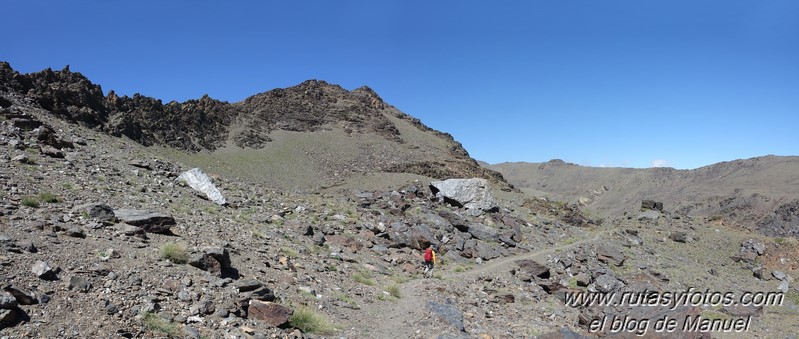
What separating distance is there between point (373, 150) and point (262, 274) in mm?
40735

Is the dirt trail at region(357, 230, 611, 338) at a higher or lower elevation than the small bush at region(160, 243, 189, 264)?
lower

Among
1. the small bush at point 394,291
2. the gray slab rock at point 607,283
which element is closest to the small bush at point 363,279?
the small bush at point 394,291

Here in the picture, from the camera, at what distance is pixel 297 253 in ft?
48.4

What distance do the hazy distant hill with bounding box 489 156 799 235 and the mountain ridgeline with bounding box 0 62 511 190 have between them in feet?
105

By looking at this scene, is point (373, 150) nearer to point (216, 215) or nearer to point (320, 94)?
point (320, 94)

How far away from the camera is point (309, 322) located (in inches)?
368

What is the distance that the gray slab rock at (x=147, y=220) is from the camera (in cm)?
1145

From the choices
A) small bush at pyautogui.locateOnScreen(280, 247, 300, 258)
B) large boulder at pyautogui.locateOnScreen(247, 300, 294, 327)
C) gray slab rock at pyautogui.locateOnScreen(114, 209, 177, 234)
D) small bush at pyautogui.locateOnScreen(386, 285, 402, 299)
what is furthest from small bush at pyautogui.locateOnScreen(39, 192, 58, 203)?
small bush at pyautogui.locateOnScreen(386, 285, 402, 299)

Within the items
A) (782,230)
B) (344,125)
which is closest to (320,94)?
(344,125)

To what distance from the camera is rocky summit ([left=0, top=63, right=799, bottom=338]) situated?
324 inches

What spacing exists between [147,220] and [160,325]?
510 cm

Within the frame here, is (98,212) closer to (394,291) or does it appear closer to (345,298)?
(345,298)

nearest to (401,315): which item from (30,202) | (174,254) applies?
(174,254)

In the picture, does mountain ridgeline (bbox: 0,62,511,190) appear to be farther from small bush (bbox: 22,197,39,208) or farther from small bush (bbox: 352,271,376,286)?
small bush (bbox: 352,271,376,286)
